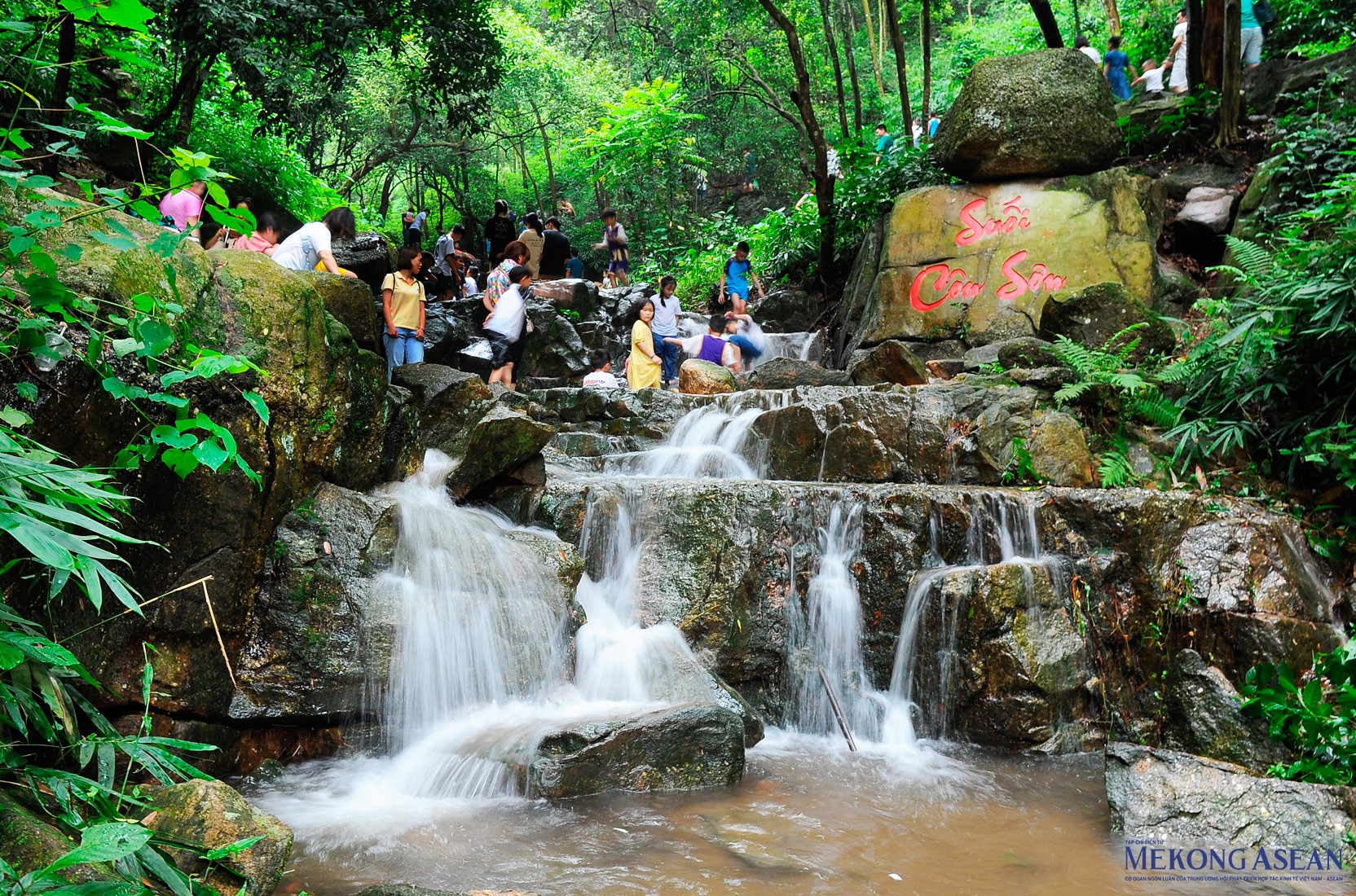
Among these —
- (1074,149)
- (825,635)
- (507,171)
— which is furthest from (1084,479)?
(507,171)

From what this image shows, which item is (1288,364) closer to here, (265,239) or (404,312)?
(404,312)

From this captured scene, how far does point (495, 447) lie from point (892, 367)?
4687 millimetres

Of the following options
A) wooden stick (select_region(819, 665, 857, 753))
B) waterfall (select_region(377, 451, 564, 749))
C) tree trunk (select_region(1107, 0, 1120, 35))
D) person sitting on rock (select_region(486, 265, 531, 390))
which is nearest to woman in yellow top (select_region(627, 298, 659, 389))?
person sitting on rock (select_region(486, 265, 531, 390))

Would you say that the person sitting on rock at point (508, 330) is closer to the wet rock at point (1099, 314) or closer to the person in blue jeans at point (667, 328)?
the person in blue jeans at point (667, 328)

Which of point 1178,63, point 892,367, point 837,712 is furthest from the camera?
point 1178,63

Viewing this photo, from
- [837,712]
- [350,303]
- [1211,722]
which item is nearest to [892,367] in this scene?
[837,712]

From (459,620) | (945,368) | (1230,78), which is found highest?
(1230,78)

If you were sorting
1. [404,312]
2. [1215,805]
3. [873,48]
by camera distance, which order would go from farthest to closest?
[873,48], [404,312], [1215,805]

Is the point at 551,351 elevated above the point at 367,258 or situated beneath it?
situated beneath

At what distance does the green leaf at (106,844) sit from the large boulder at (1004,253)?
9.78 meters

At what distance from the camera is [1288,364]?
6.68 meters

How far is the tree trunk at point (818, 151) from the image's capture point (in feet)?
39.5

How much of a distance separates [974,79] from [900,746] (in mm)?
8759

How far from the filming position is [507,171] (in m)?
31.7
